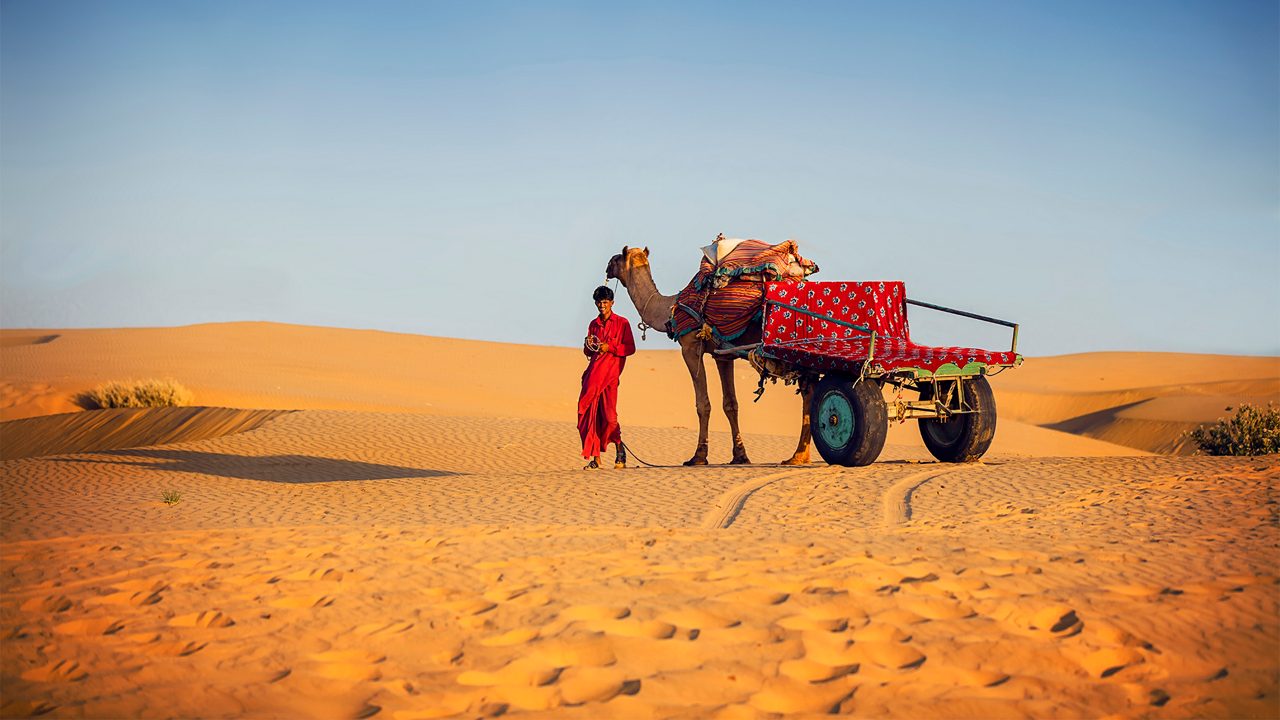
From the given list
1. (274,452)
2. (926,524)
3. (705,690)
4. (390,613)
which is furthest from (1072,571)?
(274,452)

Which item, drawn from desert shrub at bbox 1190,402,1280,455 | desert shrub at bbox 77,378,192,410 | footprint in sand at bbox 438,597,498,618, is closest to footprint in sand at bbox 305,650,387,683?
footprint in sand at bbox 438,597,498,618

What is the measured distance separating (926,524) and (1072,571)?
7.19 ft

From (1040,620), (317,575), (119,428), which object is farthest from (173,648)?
(119,428)

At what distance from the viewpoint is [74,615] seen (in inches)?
230

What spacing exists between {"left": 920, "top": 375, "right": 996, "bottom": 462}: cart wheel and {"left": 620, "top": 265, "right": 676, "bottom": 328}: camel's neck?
3.59 metres

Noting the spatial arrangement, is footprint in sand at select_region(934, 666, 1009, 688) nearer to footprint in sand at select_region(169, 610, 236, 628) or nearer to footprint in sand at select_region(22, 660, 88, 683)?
footprint in sand at select_region(169, 610, 236, 628)

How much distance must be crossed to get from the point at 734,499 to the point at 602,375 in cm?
324

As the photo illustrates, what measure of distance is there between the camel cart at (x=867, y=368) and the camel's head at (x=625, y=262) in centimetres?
215

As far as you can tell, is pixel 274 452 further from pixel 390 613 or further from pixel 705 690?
pixel 705 690

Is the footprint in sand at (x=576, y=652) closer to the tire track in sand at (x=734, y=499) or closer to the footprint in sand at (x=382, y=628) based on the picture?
the footprint in sand at (x=382, y=628)

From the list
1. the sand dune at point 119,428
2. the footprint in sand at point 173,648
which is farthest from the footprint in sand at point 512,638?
the sand dune at point 119,428

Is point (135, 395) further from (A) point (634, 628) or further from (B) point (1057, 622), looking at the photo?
(B) point (1057, 622)

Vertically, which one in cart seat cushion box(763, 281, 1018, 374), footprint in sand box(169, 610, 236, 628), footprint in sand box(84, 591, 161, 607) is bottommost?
footprint in sand box(169, 610, 236, 628)

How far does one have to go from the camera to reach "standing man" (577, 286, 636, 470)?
1236 centimetres
